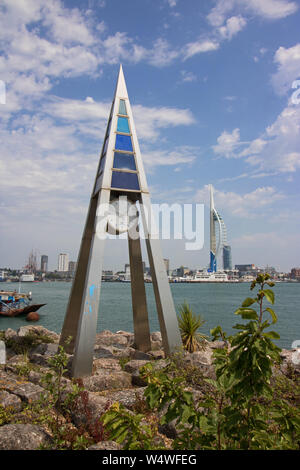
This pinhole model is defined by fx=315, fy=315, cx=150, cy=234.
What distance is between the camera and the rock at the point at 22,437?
13.5ft

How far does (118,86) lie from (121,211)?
4157 millimetres

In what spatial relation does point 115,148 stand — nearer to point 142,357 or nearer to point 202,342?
point 142,357

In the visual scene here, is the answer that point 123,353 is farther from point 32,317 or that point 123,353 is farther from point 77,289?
point 32,317

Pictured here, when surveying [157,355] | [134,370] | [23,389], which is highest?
[23,389]

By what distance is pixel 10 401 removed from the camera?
18.2 ft

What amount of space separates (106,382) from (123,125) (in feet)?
24.1

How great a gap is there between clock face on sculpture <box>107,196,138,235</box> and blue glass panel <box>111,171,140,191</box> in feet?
1.87

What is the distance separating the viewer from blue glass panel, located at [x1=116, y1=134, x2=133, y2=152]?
964 centimetres

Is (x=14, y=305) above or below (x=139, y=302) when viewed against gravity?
below

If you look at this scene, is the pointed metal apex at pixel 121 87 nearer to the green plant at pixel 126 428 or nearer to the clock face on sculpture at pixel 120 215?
the clock face on sculpture at pixel 120 215

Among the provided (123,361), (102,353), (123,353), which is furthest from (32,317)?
(123,361)

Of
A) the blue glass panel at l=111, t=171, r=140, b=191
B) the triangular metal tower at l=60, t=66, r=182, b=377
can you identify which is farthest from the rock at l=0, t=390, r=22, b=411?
the blue glass panel at l=111, t=171, r=140, b=191

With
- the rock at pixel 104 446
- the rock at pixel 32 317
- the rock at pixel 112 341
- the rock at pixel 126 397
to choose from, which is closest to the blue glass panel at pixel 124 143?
the rock at pixel 126 397
